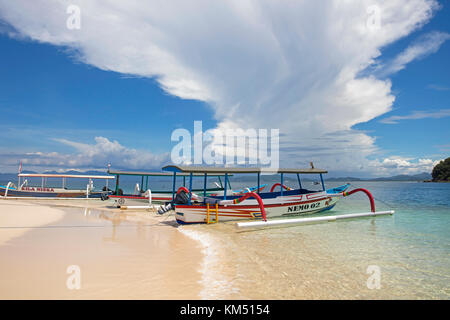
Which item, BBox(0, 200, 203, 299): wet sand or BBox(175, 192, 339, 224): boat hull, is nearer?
BBox(0, 200, 203, 299): wet sand

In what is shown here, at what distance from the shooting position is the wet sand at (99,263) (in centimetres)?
478

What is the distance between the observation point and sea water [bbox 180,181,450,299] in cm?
530

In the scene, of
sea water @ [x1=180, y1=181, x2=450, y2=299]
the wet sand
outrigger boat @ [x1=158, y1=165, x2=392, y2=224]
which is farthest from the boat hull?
the wet sand

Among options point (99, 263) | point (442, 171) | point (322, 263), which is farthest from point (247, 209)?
point (442, 171)

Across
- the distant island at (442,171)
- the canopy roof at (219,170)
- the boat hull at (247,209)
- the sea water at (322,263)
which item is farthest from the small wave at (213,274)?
the distant island at (442,171)

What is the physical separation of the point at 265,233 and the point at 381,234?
5820 mm

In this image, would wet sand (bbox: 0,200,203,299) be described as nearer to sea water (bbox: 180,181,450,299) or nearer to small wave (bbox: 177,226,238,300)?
small wave (bbox: 177,226,238,300)

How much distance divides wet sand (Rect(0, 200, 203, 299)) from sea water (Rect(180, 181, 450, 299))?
75 centimetres

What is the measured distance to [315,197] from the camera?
1727cm

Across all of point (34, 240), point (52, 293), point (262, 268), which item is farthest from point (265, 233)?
point (34, 240)

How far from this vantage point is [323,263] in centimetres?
712

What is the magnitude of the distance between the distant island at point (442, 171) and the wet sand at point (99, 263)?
14237 centimetres
